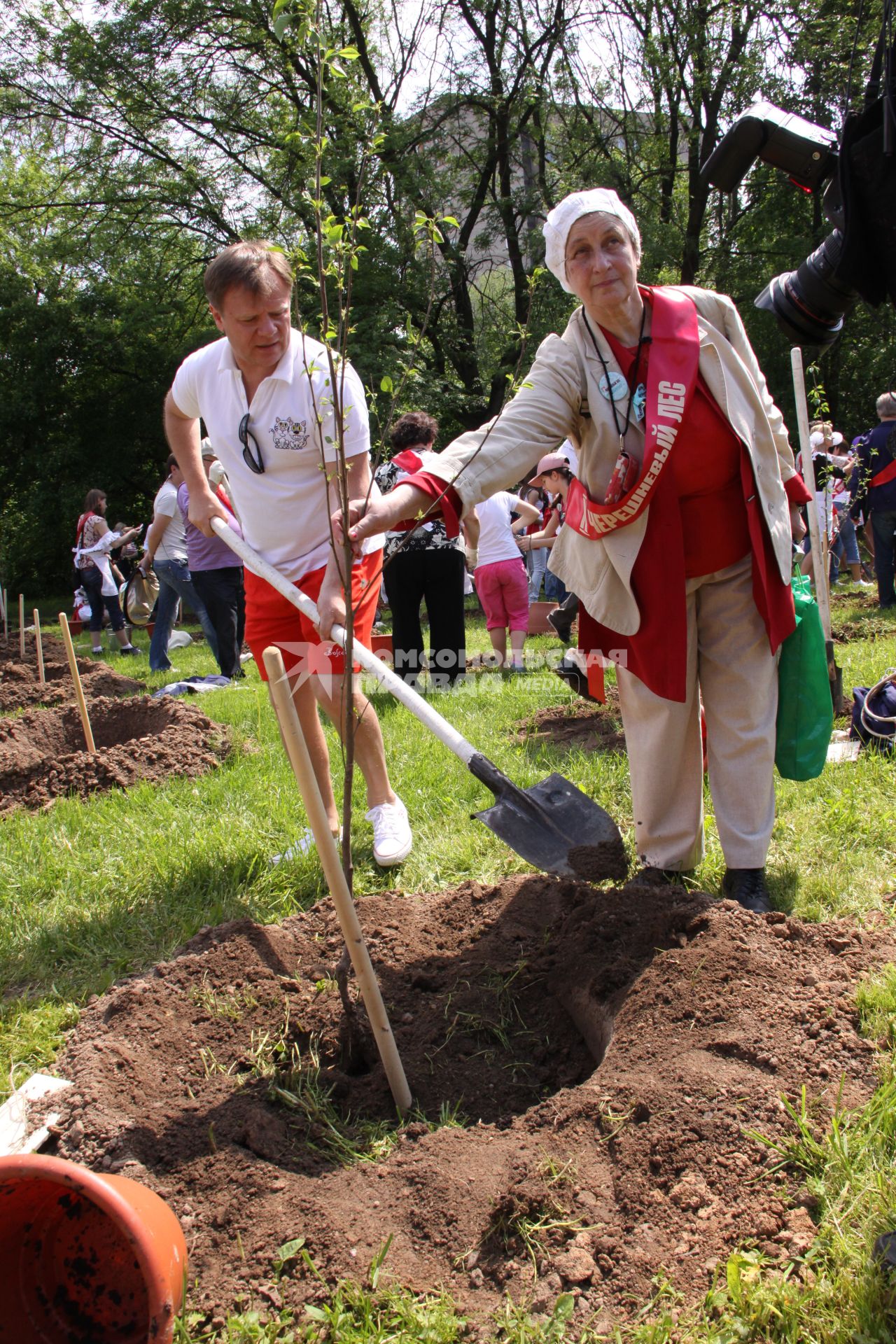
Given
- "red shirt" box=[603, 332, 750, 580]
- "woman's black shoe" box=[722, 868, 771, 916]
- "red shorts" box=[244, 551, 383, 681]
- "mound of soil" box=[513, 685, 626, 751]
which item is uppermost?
"red shirt" box=[603, 332, 750, 580]

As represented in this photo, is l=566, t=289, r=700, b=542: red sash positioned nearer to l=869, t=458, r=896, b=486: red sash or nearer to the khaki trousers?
the khaki trousers

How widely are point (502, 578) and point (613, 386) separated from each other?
529 cm

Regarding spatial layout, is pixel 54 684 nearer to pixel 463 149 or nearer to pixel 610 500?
pixel 610 500

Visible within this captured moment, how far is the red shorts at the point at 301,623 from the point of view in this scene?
348 cm

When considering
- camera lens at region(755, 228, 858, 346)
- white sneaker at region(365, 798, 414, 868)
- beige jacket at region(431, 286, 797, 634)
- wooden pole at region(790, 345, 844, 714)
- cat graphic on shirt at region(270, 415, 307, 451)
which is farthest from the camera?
wooden pole at region(790, 345, 844, 714)

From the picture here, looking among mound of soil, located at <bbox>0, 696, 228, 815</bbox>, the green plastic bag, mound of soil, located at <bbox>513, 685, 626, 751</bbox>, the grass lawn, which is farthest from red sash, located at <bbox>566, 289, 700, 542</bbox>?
mound of soil, located at <bbox>0, 696, 228, 815</bbox>

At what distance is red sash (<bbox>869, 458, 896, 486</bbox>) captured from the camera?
9364 millimetres

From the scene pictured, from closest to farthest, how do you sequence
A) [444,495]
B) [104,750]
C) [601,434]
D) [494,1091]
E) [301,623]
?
1. [494,1091]
2. [444,495]
3. [601,434]
4. [301,623]
5. [104,750]

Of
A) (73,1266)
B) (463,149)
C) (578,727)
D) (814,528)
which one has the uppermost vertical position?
(463,149)

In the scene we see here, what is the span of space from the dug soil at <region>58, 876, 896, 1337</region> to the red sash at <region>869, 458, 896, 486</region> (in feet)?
25.0

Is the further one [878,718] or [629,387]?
[878,718]

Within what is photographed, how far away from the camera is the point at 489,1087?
235 centimetres

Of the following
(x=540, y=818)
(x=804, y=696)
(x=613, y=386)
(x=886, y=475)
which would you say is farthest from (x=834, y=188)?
(x=886, y=475)

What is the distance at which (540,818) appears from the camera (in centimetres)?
309
